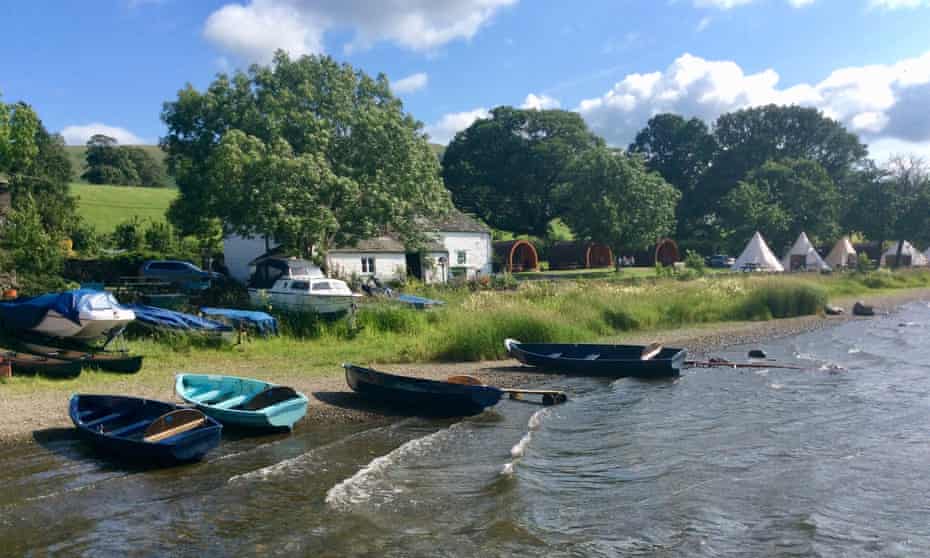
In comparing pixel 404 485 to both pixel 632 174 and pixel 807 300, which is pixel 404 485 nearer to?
pixel 807 300

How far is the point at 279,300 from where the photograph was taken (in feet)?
90.9

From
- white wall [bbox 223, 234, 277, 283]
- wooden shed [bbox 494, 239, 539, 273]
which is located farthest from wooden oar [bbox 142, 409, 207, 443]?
wooden shed [bbox 494, 239, 539, 273]

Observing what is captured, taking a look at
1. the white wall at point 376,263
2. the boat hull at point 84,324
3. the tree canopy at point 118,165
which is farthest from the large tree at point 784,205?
the tree canopy at point 118,165

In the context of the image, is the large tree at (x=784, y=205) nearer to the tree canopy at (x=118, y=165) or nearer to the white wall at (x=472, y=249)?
the white wall at (x=472, y=249)

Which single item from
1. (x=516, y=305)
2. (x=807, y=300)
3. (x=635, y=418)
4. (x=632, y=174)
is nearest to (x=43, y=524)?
(x=635, y=418)

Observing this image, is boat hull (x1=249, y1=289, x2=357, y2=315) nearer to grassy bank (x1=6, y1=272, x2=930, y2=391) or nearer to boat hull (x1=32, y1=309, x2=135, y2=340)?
grassy bank (x1=6, y1=272, x2=930, y2=391)

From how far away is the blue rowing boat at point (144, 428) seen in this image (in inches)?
498

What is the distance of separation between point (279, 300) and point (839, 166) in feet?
283

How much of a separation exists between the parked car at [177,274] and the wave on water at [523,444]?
21.2 m

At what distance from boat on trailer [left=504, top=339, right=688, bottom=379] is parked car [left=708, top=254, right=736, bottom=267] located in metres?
53.3

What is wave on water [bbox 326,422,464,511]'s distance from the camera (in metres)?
11.5

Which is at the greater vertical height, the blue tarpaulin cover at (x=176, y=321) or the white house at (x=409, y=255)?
the white house at (x=409, y=255)

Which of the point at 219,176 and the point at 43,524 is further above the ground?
the point at 219,176

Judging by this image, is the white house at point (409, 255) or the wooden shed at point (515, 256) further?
the wooden shed at point (515, 256)
